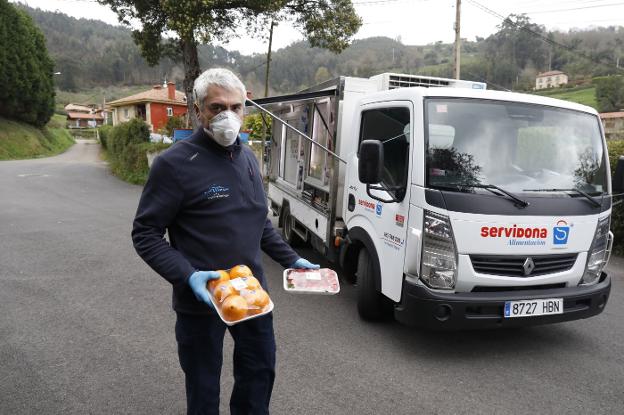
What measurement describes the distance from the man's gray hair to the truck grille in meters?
2.27

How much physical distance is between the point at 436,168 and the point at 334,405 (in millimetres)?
1884

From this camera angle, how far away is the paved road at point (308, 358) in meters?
3.12

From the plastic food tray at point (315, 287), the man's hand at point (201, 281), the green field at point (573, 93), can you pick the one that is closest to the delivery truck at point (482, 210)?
the plastic food tray at point (315, 287)

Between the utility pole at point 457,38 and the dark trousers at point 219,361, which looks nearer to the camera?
the dark trousers at point 219,361

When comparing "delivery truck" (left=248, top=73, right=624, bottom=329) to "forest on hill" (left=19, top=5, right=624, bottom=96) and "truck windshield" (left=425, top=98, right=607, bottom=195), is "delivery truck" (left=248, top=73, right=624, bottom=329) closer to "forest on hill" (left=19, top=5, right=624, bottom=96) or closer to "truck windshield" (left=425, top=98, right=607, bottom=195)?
"truck windshield" (left=425, top=98, right=607, bottom=195)

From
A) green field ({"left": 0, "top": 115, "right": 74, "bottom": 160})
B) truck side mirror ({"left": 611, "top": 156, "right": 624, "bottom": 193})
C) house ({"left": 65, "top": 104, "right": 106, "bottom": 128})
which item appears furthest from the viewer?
house ({"left": 65, "top": 104, "right": 106, "bottom": 128})

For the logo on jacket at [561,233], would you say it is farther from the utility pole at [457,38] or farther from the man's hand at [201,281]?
the utility pole at [457,38]

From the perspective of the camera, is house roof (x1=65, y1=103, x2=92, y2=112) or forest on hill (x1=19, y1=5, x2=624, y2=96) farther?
house roof (x1=65, y1=103, x2=92, y2=112)

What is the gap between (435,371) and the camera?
359cm

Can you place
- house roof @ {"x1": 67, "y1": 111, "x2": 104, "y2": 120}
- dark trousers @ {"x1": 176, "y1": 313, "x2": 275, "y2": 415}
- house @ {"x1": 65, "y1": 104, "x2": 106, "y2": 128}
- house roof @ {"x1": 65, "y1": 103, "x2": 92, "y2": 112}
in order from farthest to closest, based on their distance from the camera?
house roof @ {"x1": 65, "y1": 103, "x2": 92, "y2": 112}, house @ {"x1": 65, "y1": 104, "x2": 106, "y2": 128}, house roof @ {"x1": 67, "y1": 111, "x2": 104, "y2": 120}, dark trousers @ {"x1": 176, "y1": 313, "x2": 275, "y2": 415}

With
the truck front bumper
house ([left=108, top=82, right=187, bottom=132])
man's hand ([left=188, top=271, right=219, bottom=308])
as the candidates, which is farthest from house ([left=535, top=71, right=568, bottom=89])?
man's hand ([left=188, top=271, right=219, bottom=308])

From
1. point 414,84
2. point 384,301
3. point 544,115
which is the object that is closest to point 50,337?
point 384,301

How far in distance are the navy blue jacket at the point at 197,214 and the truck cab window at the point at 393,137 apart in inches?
76.7

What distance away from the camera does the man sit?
6.43 ft
